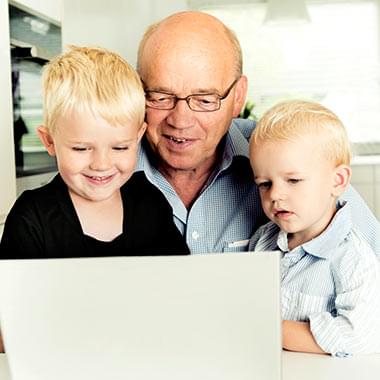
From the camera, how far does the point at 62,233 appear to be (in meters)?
1.20

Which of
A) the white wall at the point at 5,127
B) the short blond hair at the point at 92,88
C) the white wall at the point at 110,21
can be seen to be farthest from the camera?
the white wall at the point at 110,21

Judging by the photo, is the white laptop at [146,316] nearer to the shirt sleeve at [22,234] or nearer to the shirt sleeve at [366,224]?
the shirt sleeve at [22,234]

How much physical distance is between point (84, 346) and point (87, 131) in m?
0.43

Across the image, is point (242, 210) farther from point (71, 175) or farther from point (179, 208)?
point (71, 175)

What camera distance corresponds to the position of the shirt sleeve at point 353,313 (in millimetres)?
1014

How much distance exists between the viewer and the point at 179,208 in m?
1.46

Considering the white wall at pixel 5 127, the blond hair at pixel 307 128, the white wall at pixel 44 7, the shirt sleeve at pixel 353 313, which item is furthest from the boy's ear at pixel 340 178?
the white wall at pixel 44 7

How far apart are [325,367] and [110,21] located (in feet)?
9.77

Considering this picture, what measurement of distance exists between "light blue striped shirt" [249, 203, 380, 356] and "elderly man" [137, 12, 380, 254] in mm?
226

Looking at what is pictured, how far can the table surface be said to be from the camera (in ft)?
3.01

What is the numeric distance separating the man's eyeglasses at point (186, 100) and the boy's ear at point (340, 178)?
1.03 ft

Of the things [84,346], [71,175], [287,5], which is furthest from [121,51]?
[84,346]

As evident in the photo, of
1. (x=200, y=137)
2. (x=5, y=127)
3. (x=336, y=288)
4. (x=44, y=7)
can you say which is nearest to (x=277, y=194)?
(x=336, y=288)

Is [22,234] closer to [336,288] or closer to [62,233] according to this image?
[62,233]
